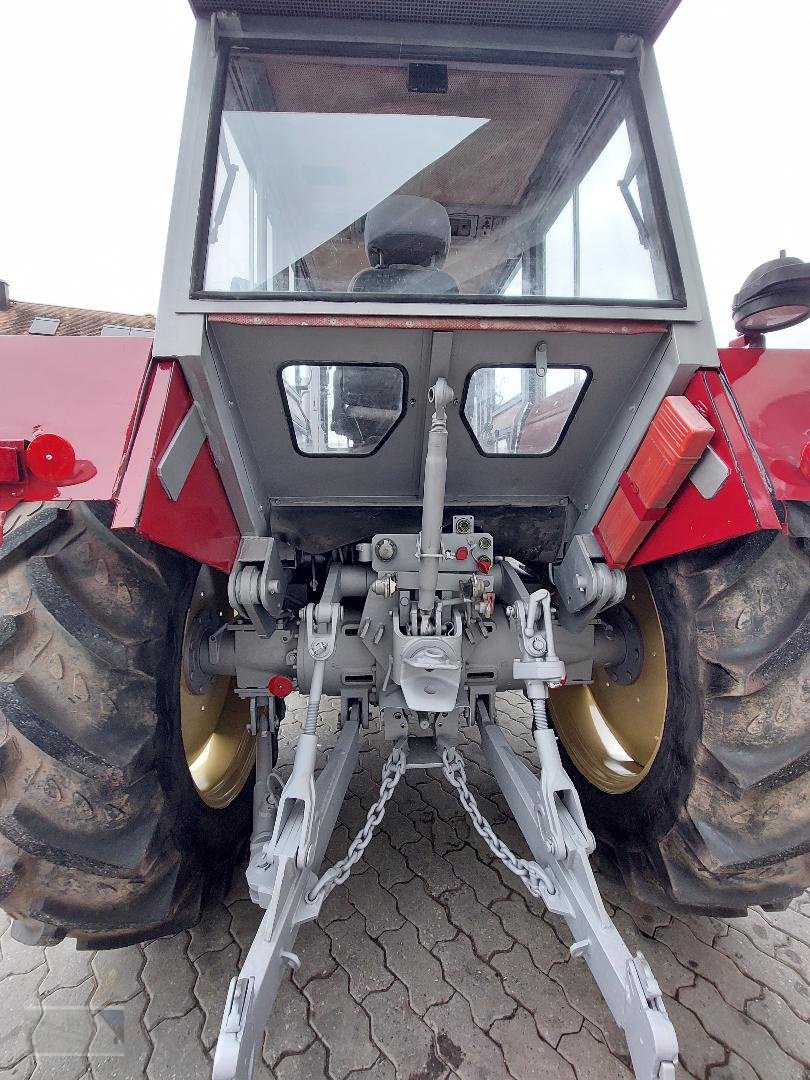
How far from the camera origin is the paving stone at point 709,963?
5.26 ft

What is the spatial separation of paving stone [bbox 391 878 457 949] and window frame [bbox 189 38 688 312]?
186 centimetres

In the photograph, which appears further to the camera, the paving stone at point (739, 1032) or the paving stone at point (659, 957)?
the paving stone at point (659, 957)

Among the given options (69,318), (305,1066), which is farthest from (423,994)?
(69,318)

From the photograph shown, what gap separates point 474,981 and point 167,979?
2.97ft

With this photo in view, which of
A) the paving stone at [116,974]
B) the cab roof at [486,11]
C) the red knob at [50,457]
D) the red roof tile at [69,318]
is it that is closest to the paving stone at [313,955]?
the paving stone at [116,974]

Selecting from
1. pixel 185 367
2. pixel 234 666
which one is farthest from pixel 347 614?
pixel 185 367

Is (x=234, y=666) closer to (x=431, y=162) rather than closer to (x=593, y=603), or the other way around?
(x=593, y=603)

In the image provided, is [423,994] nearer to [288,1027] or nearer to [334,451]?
[288,1027]

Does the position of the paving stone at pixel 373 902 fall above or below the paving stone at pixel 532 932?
above

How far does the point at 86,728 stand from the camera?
4.00 ft

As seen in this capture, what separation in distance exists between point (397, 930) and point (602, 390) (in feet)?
5.82

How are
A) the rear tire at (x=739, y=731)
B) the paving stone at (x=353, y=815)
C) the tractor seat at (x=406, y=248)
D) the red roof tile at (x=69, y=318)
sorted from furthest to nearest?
the red roof tile at (x=69, y=318) < the paving stone at (x=353, y=815) < the tractor seat at (x=406, y=248) < the rear tire at (x=739, y=731)

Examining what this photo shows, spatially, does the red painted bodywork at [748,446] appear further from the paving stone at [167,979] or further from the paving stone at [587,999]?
the paving stone at [167,979]

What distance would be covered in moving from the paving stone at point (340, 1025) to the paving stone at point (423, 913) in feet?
0.89
